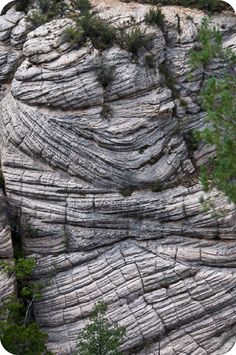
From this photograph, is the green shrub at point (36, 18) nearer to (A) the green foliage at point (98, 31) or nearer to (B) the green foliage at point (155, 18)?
(A) the green foliage at point (98, 31)

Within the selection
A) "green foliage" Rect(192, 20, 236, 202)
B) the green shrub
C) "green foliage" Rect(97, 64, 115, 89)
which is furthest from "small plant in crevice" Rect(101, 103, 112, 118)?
"green foliage" Rect(192, 20, 236, 202)

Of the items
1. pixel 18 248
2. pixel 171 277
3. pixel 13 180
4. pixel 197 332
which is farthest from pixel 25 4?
pixel 197 332

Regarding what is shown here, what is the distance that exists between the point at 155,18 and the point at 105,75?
2846mm

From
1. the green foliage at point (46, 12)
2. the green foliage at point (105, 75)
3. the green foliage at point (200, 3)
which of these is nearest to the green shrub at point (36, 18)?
the green foliage at point (46, 12)

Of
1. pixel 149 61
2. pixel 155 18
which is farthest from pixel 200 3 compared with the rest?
pixel 149 61

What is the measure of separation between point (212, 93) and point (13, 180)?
29.2 feet

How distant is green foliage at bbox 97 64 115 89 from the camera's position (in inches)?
821

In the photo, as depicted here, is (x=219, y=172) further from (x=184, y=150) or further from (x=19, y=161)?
(x=19, y=161)

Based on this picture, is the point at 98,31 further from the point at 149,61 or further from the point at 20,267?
the point at 20,267

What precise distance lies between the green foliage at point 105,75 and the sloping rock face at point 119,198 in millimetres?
146

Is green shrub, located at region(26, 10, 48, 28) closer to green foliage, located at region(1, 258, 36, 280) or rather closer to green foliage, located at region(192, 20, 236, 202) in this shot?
green foliage, located at region(1, 258, 36, 280)

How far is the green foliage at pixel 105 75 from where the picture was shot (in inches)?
821

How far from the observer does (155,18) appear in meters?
22.3

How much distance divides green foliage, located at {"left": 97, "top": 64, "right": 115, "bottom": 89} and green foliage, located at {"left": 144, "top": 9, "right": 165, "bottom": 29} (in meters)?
2.38
